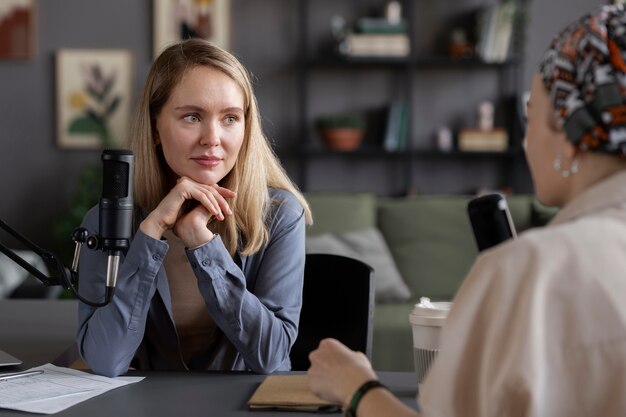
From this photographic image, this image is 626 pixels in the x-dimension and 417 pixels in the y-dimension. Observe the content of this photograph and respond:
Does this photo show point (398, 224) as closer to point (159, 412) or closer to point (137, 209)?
point (137, 209)

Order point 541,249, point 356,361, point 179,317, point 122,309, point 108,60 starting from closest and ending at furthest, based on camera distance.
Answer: point 541,249 < point 356,361 < point 122,309 < point 179,317 < point 108,60

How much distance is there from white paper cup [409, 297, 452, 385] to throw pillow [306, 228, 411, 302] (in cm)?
265

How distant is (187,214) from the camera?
1.64 m

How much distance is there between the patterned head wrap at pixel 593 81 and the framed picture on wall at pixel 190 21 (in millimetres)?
4590

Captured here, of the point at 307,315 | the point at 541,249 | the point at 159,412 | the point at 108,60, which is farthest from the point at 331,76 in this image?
the point at 541,249

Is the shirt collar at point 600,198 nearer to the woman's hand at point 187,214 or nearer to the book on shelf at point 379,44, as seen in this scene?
the woman's hand at point 187,214

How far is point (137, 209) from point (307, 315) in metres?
0.44

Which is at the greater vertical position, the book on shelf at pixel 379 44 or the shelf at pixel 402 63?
the book on shelf at pixel 379 44

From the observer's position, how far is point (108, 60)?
212 inches

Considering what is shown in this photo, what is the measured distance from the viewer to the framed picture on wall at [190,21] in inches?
211

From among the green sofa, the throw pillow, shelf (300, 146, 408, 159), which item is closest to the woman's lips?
the throw pillow

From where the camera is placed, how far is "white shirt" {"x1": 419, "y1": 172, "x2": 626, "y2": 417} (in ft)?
2.66

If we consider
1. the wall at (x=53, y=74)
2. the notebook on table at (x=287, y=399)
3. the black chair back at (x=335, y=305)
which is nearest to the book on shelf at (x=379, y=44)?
the wall at (x=53, y=74)

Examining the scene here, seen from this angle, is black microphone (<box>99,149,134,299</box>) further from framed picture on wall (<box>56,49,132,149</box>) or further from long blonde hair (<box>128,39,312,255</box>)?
framed picture on wall (<box>56,49,132,149</box>)
